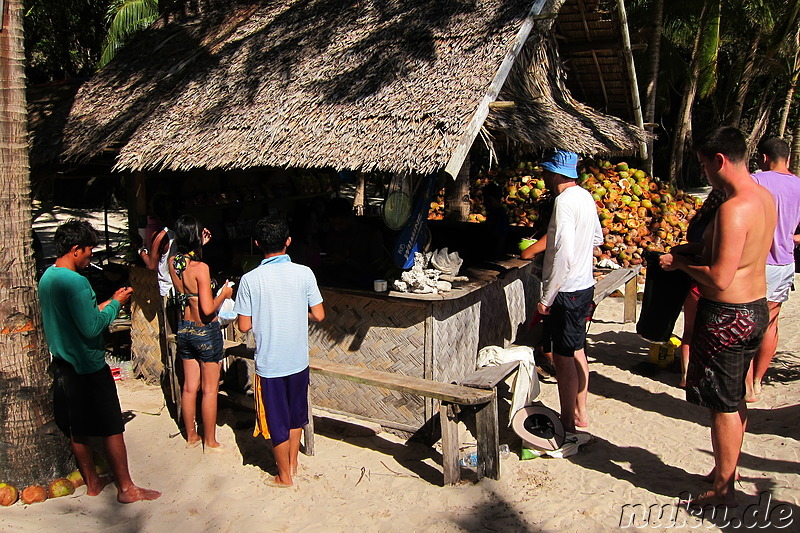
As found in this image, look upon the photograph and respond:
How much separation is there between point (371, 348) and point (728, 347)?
2694 mm

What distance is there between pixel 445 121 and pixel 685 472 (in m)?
2.83

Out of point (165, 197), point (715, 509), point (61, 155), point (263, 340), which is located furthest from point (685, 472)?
point (61, 155)

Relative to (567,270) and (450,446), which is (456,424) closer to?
(450,446)

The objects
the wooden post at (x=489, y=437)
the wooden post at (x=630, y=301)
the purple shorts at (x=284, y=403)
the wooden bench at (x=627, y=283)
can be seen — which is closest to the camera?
the purple shorts at (x=284, y=403)

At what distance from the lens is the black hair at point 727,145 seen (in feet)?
10.9

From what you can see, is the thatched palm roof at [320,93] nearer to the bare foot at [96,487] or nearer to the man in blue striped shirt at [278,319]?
the man in blue striped shirt at [278,319]

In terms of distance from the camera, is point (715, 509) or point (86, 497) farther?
point (86, 497)

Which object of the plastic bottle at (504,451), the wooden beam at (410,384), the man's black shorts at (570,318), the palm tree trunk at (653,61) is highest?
the palm tree trunk at (653,61)

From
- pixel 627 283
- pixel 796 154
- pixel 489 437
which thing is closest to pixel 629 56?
pixel 627 283

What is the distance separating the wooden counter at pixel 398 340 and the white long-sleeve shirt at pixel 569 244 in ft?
2.50

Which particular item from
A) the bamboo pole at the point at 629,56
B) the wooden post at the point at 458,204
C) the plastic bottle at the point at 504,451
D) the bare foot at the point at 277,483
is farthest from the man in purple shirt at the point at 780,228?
the wooden post at the point at 458,204

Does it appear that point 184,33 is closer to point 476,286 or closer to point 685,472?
point 476,286

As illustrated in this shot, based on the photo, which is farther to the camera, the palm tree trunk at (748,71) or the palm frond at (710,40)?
the palm tree trunk at (748,71)

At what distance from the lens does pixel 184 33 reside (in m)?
8.16
